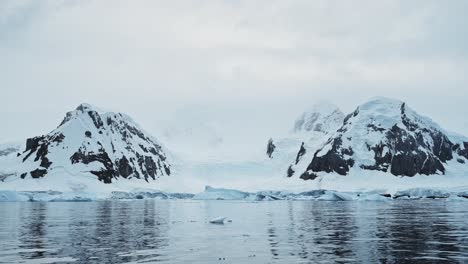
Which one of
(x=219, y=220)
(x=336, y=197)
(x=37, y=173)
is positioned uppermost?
(x=37, y=173)

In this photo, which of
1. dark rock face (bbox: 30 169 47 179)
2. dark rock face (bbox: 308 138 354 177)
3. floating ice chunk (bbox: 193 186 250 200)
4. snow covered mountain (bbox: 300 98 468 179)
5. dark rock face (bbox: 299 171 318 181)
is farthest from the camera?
dark rock face (bbox: 299 171 318 181)

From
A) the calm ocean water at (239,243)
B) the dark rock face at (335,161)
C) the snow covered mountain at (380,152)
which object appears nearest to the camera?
the calm ocean water at (239,243)

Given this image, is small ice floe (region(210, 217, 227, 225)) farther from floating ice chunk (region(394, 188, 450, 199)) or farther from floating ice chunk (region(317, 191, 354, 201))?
floating ice chunk (region(394, 188, 450, 199))

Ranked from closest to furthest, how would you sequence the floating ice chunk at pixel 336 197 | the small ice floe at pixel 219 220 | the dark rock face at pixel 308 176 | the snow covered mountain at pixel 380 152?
1. the small ice floe at pixel 219 220
2. the floating ice chunk at pixel 336 197
3. the snow covered mountain at pixel 380 152
4. the dark rock face at pixel 308 176

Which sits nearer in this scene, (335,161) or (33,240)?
(33,240)

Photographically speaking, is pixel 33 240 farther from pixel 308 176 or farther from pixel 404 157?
pixel 404 157

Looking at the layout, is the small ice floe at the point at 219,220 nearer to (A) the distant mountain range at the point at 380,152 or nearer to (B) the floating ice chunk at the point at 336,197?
(B) the floating ice chunk at the point at 336,197

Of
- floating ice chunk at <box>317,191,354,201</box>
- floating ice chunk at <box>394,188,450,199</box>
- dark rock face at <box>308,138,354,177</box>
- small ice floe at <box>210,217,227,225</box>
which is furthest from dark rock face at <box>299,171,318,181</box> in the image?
small ice floe at <box>210,217,227,225</box>

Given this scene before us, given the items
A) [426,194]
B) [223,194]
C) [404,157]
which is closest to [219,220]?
[223,194]

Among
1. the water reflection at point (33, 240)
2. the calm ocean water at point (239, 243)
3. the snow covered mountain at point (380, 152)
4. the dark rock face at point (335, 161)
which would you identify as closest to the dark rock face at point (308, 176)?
the snow covered mountain at point (380, 152)

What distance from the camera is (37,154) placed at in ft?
635

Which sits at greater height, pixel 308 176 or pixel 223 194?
pixel 308 176

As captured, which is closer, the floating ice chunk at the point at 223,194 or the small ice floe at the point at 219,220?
the small ice floe at the point at 219,220

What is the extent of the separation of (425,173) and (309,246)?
17357 centimetres
